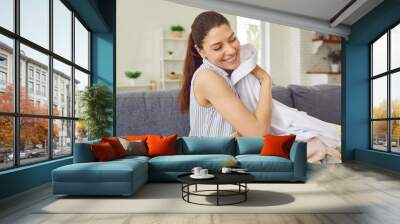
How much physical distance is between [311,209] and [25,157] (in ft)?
12.1

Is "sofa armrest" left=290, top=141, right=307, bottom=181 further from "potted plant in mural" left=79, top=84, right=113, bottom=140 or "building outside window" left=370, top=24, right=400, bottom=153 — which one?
"potted plant in mural" left=79, top=84, right=113, bottom=140

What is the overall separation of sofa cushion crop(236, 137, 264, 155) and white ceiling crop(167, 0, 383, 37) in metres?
2.78

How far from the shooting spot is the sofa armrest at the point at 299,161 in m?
6.07

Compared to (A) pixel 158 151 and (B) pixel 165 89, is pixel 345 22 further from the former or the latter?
(A) pixel 158 151

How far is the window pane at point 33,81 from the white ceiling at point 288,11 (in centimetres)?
340

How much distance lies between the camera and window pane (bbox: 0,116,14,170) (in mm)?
4824

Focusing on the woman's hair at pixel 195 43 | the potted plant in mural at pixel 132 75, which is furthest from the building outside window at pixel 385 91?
the potted plant in mural at pixel 132 75

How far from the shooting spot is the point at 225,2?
8453 mm

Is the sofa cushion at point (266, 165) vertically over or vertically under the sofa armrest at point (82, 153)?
under

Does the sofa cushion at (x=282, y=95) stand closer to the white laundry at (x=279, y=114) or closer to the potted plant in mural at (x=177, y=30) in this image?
the white laundry at (x=279, y=114)

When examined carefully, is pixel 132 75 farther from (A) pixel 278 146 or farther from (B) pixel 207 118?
(A) pixel 278 146

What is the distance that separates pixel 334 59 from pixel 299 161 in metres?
5.06

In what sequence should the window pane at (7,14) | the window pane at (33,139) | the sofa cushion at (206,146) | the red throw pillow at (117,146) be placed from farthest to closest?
the sofa cushion at (206,146) → the red throw pillow at (117,146) → the window pane at (33,139) → the window pane at (7,14)

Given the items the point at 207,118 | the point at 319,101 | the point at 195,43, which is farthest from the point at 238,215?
the point at 319,101
